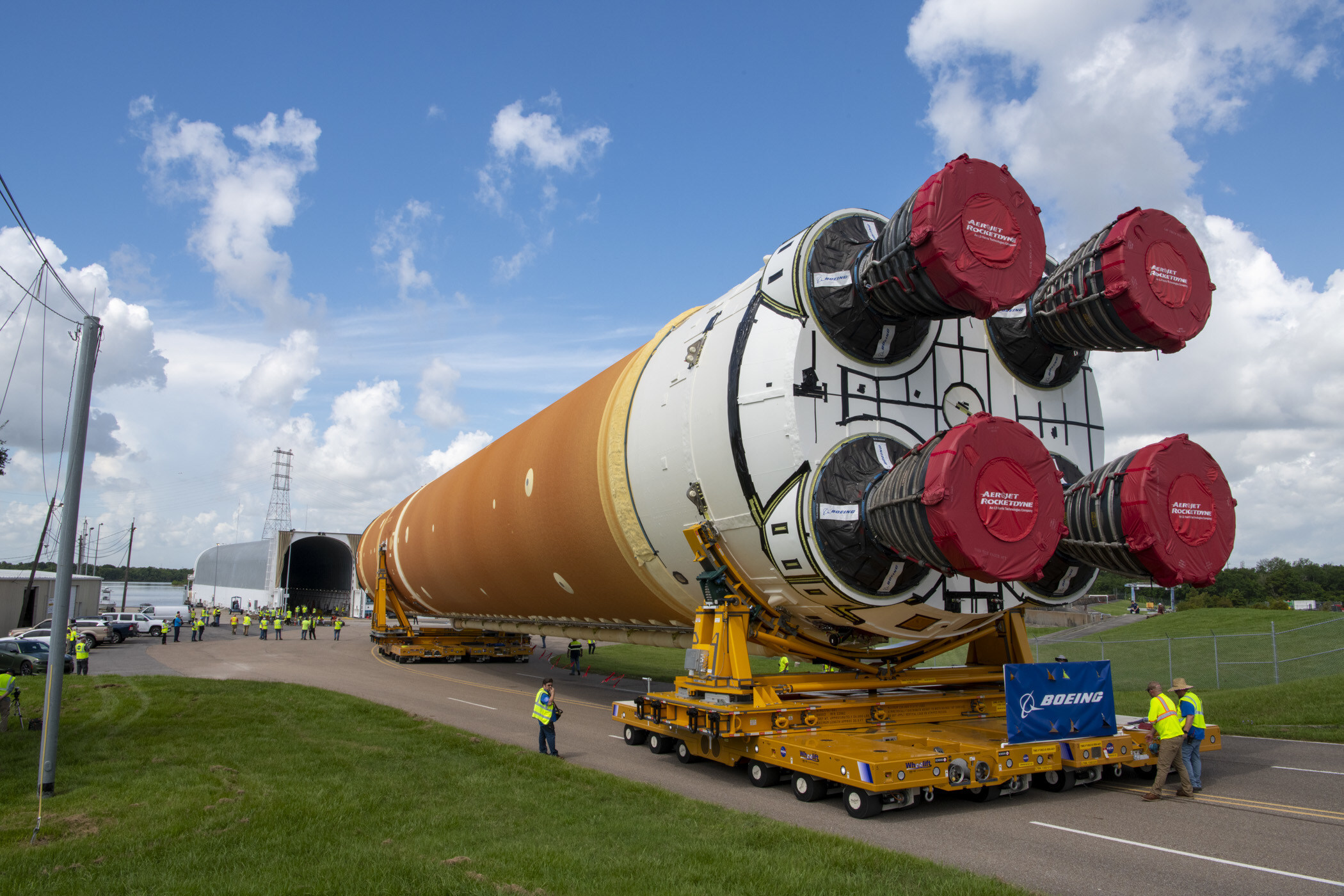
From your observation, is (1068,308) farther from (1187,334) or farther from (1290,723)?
(1290,723)

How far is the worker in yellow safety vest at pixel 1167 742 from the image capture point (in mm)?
8312

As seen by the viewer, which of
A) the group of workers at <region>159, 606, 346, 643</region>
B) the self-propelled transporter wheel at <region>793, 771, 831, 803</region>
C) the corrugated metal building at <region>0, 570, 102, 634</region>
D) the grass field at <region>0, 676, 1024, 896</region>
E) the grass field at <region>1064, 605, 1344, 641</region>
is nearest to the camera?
the grass field at <region>0, 676, 1024, 896</region>

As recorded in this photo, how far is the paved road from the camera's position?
5949 mm

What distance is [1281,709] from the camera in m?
14.2

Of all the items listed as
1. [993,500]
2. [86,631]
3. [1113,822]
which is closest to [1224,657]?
[1113,822]

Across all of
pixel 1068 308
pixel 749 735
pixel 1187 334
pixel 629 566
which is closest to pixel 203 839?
pixel 749 735

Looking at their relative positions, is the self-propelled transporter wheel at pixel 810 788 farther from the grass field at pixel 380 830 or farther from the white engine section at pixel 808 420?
the white engine section at pixel 808 420

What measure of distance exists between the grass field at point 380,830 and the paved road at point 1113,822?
674mm

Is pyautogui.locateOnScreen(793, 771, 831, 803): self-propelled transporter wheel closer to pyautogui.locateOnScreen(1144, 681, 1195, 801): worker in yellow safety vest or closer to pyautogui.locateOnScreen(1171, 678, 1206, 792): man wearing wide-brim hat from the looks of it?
pyautogui.locateOnScreen(1144, 681, 1195, 801): worker in yellow safety vest

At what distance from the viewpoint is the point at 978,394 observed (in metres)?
9.42

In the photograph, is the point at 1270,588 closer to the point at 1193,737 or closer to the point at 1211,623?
the point at 1211,623

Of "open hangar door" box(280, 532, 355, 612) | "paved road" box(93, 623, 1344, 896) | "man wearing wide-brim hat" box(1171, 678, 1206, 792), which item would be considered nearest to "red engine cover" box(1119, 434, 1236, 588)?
"man wearing wide-brim hat" box(1171, 678, 1206, 792)

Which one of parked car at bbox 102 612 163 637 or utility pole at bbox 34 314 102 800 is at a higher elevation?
utility pole at bbox 34 314 102 800

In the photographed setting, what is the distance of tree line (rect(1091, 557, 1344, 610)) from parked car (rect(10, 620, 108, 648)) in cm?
6118
